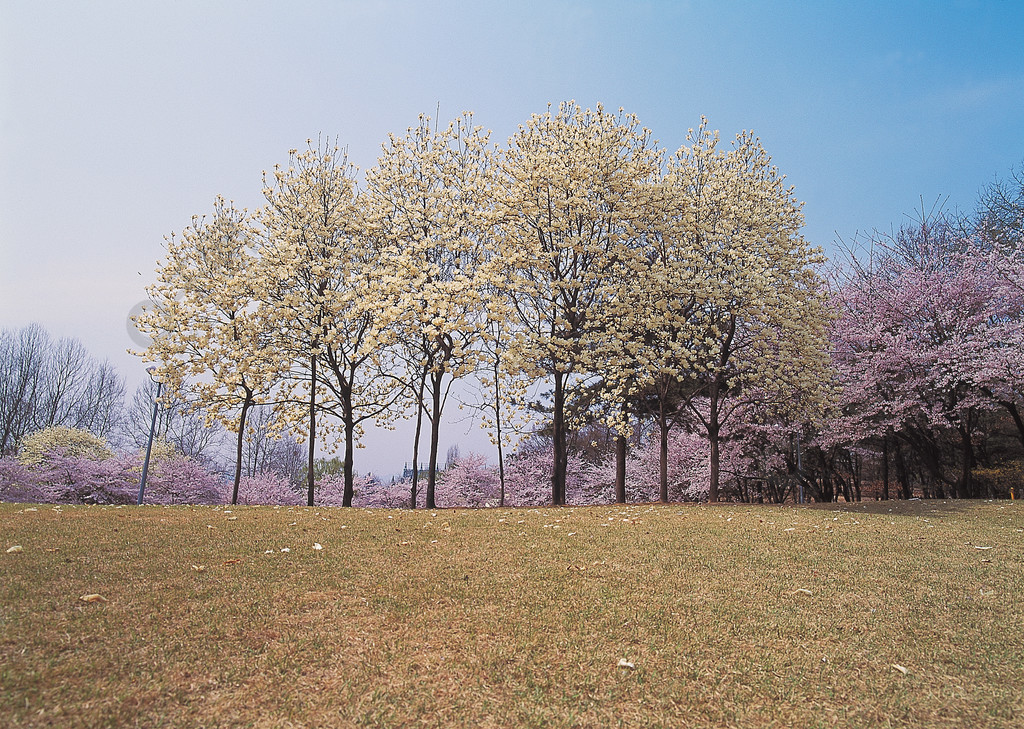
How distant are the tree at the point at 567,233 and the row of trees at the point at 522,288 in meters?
0.06

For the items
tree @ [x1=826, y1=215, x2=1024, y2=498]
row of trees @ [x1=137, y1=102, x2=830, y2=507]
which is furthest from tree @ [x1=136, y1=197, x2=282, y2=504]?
tree @ [x1=826, y1=215, x2=1024, y2=498]

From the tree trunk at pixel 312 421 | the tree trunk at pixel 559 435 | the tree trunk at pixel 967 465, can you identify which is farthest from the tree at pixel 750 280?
the tree trunk at pixel 312 421

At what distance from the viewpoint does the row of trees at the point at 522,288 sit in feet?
50.5

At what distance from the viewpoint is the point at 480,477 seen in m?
31.4

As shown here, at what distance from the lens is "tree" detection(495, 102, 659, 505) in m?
15.9

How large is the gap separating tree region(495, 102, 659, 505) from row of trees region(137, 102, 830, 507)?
0.06 m

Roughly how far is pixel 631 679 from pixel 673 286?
12.2 meters

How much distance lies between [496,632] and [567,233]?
1318cm

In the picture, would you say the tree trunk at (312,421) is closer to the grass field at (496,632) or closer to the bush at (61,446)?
the grass field at (496,632)

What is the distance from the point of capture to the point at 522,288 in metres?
16.2

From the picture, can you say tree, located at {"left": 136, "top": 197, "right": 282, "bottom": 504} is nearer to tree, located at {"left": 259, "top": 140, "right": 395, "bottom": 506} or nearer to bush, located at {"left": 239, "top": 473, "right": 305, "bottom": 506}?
tree, located at {"left": 259, "top": 140, "right": 395, "bottom": 506}

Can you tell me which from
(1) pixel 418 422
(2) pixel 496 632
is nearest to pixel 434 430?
(1) pixel 418 422

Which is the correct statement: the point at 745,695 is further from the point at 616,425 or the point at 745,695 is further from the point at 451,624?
the point at 616,425

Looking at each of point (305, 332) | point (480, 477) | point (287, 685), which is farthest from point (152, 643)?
point (480, 477)
